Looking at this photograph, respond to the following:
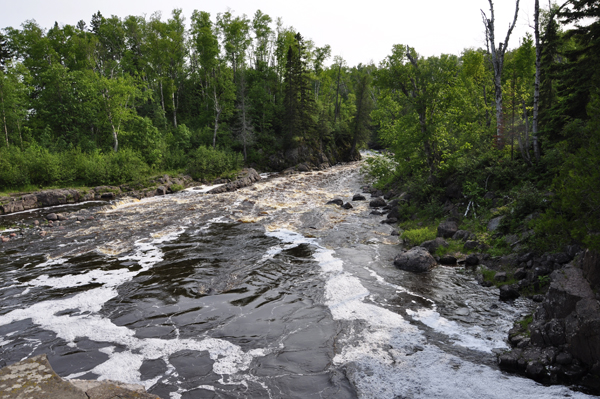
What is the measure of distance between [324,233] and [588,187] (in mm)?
12037

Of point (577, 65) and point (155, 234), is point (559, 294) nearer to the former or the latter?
point (577, 65)

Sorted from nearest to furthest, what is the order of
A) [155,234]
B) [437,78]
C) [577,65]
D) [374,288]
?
[374,288] → [577,65] → [155,234] → [437,78]

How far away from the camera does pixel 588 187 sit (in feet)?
20.8

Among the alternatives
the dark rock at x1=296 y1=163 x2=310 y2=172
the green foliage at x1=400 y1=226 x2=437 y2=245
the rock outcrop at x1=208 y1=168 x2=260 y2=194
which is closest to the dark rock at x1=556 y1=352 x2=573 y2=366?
the green foliage at x1=400 y1=226 x2=437 y2=245

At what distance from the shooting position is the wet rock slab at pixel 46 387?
13.8 feet

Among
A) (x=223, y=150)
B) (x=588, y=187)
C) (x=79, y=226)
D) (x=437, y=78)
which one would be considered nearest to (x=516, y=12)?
(x=437, y=78)

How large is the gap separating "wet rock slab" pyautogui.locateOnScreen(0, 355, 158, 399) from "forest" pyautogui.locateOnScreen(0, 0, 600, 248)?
866 centimetres

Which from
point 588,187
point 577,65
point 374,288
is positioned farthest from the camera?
point 577,65

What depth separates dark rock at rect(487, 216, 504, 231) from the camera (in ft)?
42.5

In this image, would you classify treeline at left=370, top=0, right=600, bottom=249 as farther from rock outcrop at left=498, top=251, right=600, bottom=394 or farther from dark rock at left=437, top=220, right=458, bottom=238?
rock outcrop at left=498, top=251, right=600, bottom=394

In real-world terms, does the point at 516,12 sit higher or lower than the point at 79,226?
higher

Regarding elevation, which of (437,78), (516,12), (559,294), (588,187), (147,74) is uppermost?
(147,74)

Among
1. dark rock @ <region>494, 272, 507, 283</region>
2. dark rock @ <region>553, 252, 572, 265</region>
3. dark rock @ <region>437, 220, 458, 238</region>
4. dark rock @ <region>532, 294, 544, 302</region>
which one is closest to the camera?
dark rock @ <region>532, 294, 544, 302</region>

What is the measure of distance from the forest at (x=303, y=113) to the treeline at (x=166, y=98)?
0.72 feet
